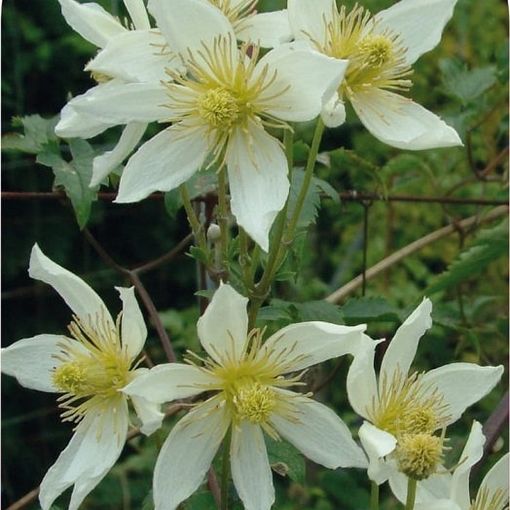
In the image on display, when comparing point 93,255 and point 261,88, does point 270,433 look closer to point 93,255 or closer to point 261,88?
point 261,88

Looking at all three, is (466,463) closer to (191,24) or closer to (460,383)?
(460,383)

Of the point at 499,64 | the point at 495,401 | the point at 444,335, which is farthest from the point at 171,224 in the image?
the point at 499,64

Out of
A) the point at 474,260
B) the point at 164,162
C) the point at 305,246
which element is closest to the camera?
the point at 164,162

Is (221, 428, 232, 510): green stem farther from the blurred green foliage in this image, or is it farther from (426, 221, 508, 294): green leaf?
the blurred green foliage

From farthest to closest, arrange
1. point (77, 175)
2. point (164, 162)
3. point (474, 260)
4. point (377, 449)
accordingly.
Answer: point (474, 260)
point (77, 175)
point (164, 162)
point (377, 449)

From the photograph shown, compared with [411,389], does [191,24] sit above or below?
above

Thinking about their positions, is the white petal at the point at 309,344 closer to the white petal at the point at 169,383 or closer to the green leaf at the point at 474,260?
the white petal at the point at 169,383

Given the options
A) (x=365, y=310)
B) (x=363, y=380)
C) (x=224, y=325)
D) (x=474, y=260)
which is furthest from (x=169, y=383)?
(x=474, y=260)

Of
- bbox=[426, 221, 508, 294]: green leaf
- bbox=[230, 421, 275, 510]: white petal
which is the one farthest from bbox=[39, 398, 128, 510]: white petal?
bbox=[426, 221, 508, 294]: green leaf
